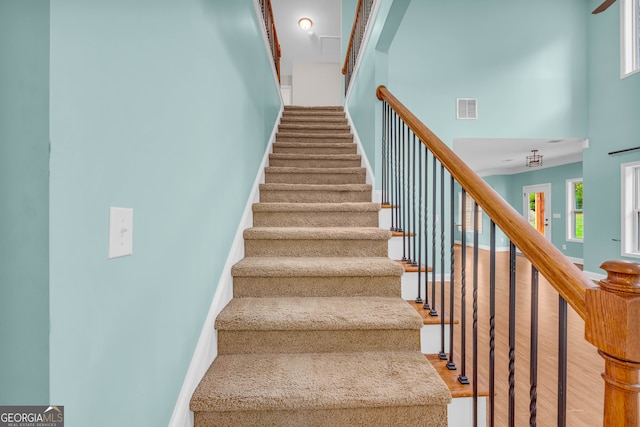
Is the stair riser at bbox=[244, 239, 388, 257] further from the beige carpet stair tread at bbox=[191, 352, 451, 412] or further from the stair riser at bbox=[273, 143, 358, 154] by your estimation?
the stair riser at bbox=[273, 143, 358, 154]

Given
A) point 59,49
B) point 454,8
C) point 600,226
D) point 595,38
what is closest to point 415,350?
point 59,49

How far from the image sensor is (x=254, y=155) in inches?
103

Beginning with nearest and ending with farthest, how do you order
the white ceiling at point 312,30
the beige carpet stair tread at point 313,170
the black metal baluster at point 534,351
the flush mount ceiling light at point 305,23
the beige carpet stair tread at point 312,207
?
the black metal baluster at point 534,351 < the beige carpet stair tread at point 312,207 < the beige carpet stair tread at point 313,170 < the white ceiling at point 312,30 < the flush mount ceiling light at point 305,23

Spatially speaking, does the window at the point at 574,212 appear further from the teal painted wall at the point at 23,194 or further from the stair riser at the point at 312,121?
the teal painted wall at the point at 23,194

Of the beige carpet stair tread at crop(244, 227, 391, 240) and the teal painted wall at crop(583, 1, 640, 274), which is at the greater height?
the teal painted wall at crop(583, 1, 640, 274)

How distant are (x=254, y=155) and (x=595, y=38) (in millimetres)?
5829

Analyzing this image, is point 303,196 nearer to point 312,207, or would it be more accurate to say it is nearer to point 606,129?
point 312,207

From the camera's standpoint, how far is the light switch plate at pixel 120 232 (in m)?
0.75

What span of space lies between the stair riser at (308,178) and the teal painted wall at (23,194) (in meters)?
2.39

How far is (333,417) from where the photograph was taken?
1204 millimetres

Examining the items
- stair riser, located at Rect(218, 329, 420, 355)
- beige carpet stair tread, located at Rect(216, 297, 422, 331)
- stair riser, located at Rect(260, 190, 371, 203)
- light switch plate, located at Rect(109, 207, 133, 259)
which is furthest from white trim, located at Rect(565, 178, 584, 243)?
light switch plate, located at Rect(109, 207, 133, 259)

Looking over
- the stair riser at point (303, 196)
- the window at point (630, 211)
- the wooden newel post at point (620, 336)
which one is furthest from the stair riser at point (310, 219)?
the window at point (630, 211)

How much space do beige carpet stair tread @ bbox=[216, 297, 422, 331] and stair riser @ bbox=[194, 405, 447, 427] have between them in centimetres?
35

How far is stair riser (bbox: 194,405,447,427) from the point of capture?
119cm
